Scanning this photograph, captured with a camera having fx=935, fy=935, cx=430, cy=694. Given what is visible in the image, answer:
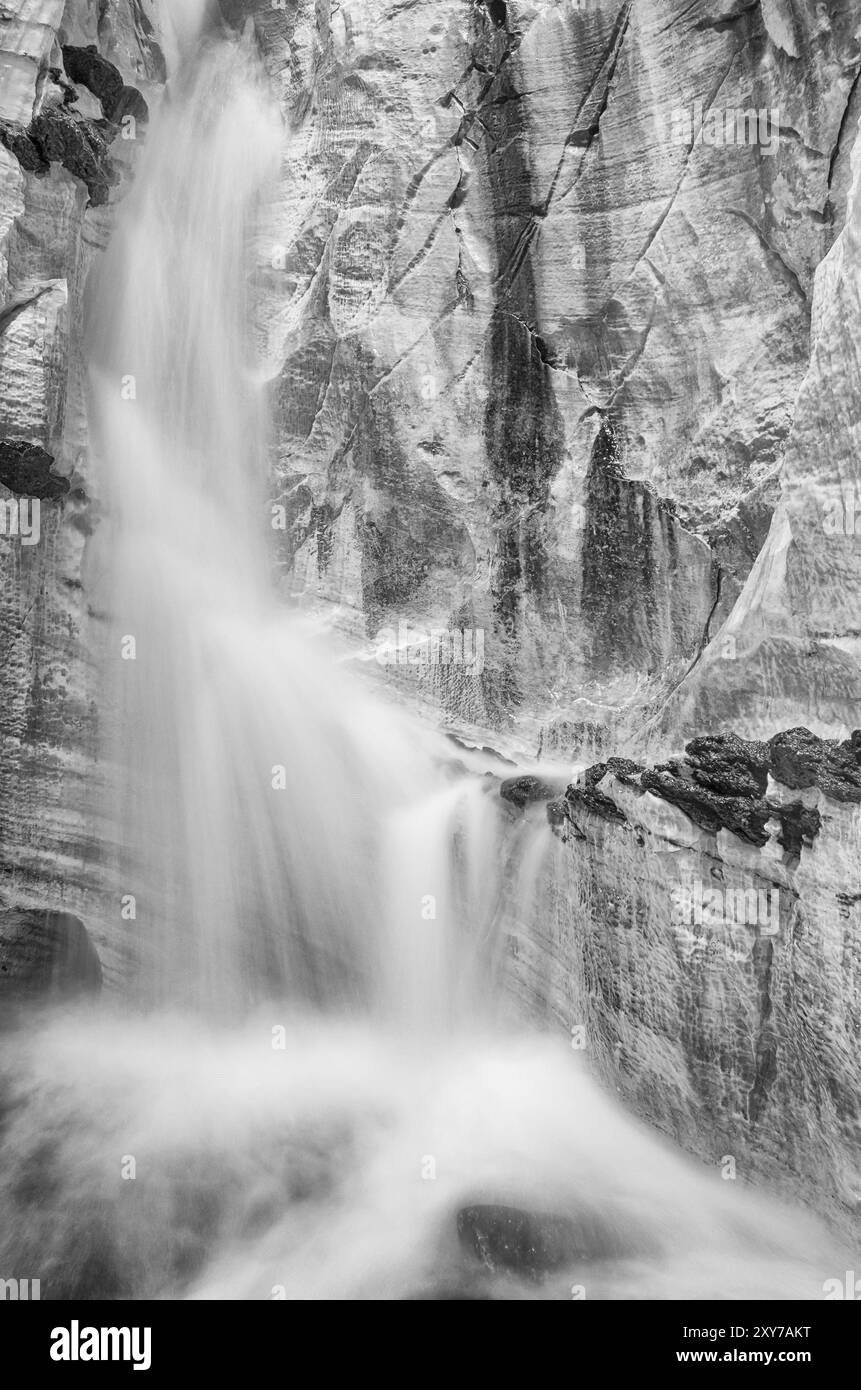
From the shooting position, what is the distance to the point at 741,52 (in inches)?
373

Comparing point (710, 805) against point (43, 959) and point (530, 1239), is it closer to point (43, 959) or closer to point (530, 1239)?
point (530, 1239)

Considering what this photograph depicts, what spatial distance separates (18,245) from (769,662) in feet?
28.4

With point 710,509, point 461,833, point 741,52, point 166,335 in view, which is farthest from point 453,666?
Answer: point 741,52

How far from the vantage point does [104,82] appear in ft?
36.5

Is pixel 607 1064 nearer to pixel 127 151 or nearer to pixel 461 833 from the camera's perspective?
pixel 461 833

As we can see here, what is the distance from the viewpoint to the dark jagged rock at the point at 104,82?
10711mm

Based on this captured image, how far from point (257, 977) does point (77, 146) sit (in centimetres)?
928

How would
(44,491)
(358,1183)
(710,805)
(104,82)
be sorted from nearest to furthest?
(710,805)
(358,1183)
(44,491)
(104,82)
